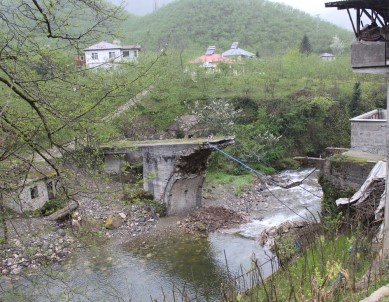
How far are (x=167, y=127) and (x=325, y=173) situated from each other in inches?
533


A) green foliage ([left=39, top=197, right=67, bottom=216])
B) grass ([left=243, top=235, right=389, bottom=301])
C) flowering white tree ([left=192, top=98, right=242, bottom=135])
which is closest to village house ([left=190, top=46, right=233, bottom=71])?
flowering white tree ([left=192, top=98, right=242, bottom=135])

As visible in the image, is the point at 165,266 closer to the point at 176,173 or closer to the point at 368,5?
the point at 176,173

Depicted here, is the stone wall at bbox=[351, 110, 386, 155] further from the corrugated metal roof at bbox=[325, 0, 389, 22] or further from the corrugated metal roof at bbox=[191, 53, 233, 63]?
the corrugated metal roof at bbox=[191, 53, 233, 63]

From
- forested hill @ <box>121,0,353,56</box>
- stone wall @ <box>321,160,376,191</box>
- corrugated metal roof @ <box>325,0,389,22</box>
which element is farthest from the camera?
forested hill @ <box>121,0,353,56</box>

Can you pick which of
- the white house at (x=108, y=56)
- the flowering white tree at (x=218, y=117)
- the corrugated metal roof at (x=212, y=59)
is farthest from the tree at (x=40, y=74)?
the corrugated metal roof at (x=212, y=59)

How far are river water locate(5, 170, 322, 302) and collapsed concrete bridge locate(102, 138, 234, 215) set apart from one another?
2110mm

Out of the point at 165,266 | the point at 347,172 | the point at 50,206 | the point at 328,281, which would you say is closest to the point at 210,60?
the point at 50,206

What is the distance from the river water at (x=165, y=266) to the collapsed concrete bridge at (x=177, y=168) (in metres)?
2.11

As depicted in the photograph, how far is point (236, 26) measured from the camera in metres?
51.5

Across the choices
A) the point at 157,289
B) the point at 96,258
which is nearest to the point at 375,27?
the point at 157,289

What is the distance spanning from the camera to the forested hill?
47.3 m

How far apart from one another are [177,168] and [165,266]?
3944mm

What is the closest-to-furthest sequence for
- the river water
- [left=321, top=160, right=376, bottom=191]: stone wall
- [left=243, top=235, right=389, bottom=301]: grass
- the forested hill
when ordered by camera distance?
[left=243, top=235, right=389, bottom=301]: grass → the river water → [left=321, top=160, right=376, bottom=191]: stone wall → the forested hill

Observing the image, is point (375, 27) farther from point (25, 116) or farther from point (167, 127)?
point (167, 127)
